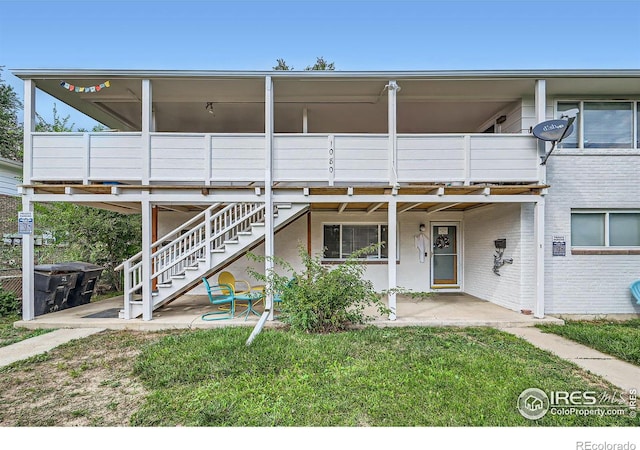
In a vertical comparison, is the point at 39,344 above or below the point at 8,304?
below

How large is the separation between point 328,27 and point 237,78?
33.0 ft

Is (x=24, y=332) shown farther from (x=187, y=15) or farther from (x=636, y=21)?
(x=636, y=21)

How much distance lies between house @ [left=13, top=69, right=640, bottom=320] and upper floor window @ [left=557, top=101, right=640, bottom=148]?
26mm

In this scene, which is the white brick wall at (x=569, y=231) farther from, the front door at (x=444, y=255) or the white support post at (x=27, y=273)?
the white support post at (x=27, y=273)

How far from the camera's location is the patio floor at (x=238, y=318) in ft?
20.4

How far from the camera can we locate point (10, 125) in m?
15.9

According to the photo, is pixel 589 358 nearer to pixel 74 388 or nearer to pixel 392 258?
pixel 392 258

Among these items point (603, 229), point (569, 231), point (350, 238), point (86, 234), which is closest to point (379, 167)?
point (350, 238)

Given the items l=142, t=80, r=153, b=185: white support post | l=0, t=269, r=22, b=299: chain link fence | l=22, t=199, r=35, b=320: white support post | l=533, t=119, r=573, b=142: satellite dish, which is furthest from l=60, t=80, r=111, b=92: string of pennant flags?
l=533, t=119, r=573, b=142: satellite dish

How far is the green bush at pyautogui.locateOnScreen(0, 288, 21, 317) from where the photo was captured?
23.7 feet

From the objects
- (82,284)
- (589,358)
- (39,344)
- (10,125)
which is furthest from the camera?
(10,125)

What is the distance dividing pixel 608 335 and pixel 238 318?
6612 mm

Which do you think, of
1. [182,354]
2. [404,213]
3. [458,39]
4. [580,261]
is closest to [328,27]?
[458,39]
